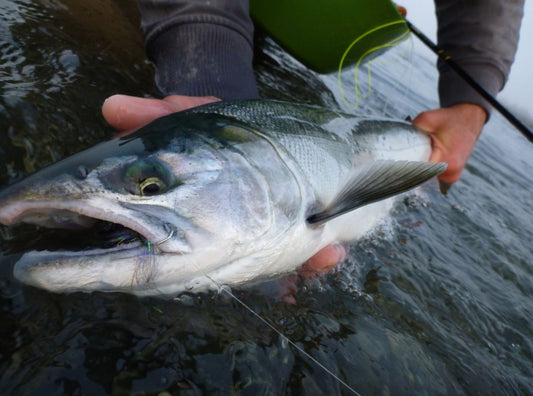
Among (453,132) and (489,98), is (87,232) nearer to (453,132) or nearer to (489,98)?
(453,132)

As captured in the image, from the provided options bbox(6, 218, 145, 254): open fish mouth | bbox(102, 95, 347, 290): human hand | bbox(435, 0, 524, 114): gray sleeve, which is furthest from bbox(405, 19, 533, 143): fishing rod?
bbox(6, 218, 145, 254): open fish mouth

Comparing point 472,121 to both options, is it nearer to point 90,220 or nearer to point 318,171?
point 318,171

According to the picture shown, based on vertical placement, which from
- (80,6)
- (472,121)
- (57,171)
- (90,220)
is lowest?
(80,6)

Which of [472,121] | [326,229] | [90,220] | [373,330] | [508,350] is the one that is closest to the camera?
[90,220]

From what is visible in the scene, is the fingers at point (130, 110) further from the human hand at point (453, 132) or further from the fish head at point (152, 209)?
the human hand at point (453, 132)

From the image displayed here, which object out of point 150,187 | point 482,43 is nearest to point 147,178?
point 150,187

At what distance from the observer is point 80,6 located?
12.1ft

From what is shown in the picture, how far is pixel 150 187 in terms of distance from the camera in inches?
48.0

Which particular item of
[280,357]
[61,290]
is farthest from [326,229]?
[61,290]

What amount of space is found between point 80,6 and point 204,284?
3.67 metres

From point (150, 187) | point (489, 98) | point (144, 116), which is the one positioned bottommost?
point (144, 116)

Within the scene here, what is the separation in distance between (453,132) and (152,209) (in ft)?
8.74

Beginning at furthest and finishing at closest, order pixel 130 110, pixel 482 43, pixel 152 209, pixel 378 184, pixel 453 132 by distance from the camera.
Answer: pixel 482 43 → pixel 453 132 → pixel 130 110 → pixel 378 184 → pixel 152 209

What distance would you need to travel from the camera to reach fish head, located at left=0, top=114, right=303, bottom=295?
1149 mm
